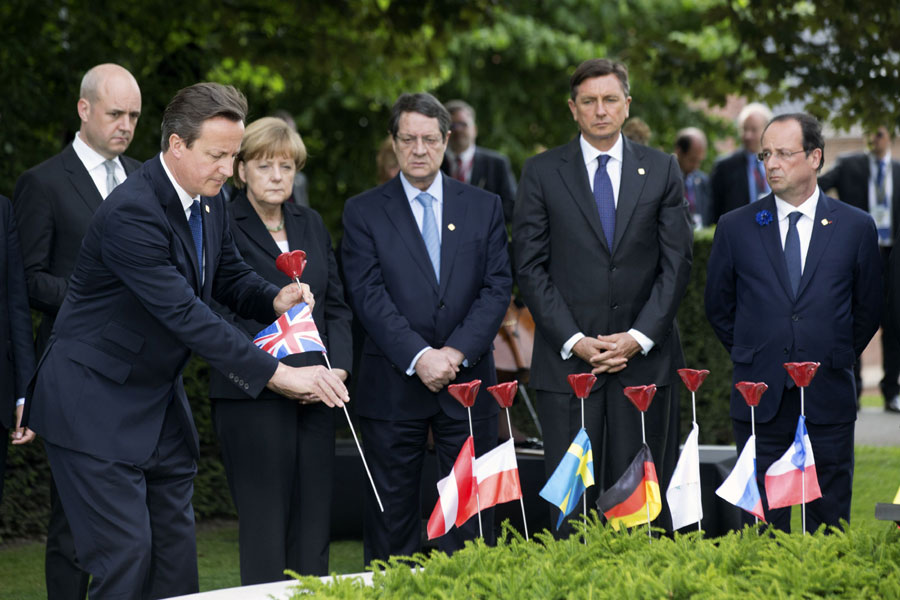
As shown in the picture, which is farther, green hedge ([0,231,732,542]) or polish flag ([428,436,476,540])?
green hedge ([0,231,732,542])

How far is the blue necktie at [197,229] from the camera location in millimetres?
4691

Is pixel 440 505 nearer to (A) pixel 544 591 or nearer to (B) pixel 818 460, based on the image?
(A) pixel 544 591

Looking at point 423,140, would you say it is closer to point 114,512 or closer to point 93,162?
point 93,162

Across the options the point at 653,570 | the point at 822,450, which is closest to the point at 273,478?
the point at 653,570

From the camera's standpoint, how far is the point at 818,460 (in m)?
5.63

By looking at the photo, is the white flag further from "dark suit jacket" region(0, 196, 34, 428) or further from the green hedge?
the green hedge

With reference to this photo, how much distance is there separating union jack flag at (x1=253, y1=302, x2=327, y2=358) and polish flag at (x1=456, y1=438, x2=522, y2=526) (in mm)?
770

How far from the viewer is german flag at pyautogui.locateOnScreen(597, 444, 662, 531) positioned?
15.0 ft

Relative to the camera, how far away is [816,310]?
562 centimetres

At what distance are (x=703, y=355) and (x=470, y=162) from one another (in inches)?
92.8

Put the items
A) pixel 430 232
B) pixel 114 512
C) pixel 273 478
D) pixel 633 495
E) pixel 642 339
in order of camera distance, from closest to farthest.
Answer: pixel 114 512 < pixel 633 495 < pixel 273 478 < pixel 642 339 < pixel 430 232

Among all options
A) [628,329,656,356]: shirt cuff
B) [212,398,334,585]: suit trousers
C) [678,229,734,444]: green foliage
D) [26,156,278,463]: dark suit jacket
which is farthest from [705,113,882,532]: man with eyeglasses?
[678,229,734,444]: green foliage

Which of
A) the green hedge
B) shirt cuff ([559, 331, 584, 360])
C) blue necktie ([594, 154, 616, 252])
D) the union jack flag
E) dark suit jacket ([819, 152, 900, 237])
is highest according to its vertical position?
dark suit jacket ([819, 152, 900, 237])

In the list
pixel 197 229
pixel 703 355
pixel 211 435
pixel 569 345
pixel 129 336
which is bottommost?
pixel 211 435
